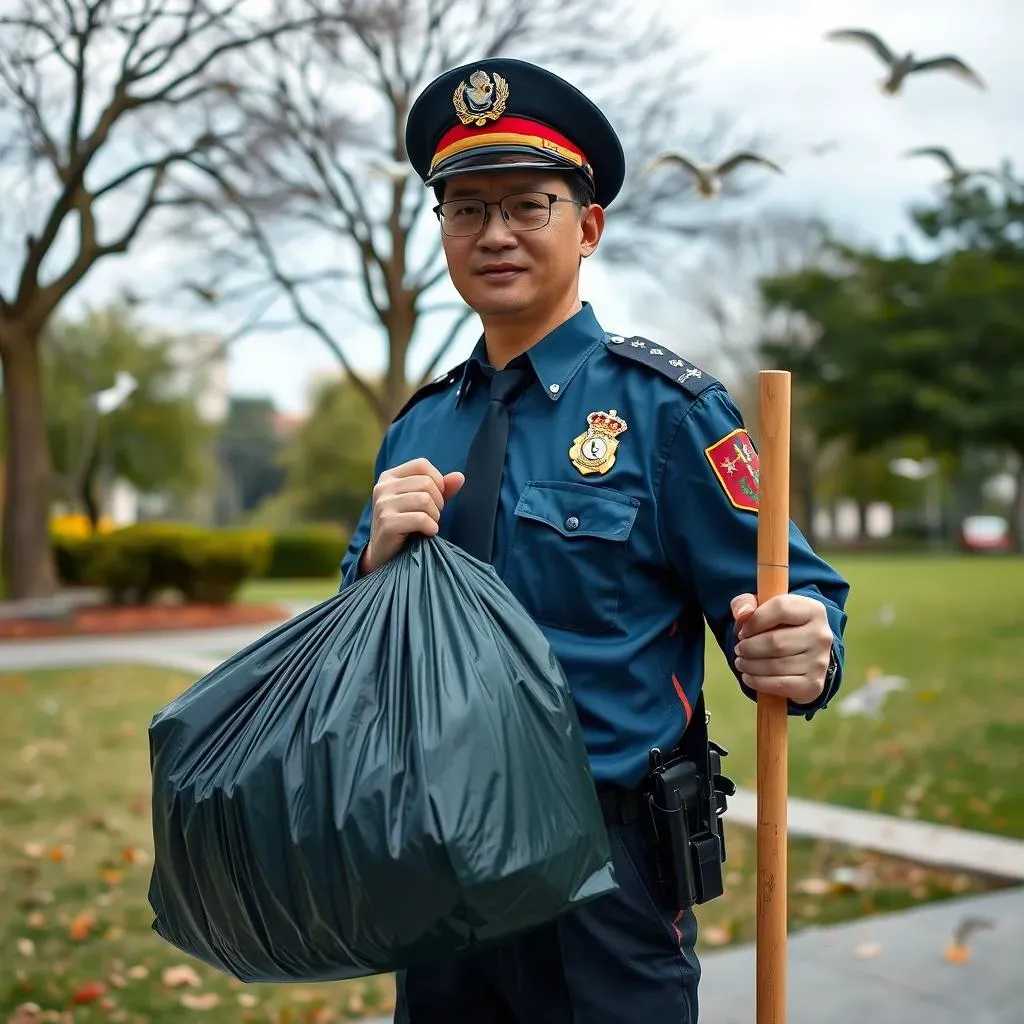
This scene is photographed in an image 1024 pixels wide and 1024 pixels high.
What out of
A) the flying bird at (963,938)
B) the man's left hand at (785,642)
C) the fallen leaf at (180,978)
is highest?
the man's left hand at (785,642)

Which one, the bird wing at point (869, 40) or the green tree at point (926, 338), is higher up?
the green tree at point (926, 338)

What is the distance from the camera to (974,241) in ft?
111

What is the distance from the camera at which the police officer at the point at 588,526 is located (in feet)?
5.60

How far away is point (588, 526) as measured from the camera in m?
1.74

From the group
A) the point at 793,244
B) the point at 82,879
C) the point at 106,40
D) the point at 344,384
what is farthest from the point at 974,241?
the point at 82,879

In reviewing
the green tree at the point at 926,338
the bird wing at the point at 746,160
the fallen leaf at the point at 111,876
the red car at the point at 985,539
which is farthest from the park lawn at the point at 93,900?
the red car at the point at 985,539

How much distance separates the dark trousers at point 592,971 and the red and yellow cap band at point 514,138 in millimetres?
956

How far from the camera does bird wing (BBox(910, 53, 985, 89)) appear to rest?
580 centimetres

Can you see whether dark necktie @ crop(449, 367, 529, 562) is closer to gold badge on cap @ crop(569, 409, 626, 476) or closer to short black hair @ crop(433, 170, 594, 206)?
gold badge on cap @ crop(569, 409, 626, 476)

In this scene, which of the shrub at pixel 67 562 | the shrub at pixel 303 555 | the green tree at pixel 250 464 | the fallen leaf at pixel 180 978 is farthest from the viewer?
the green tree at pixel 250 464

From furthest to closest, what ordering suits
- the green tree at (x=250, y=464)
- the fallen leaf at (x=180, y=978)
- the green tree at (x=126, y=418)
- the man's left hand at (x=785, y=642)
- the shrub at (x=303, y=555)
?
the green tree at (x=250, y=464) → the green tree at (x=126, y=418) → the shrub at (x=303, y=555) → the fallen leaf at (x=180, y=978) → the man's left hand at (x=785, y=642)

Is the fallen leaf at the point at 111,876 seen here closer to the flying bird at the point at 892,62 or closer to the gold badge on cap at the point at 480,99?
the gold badge on cap at the point at 480,99

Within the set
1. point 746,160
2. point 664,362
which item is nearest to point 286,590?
point 746,160

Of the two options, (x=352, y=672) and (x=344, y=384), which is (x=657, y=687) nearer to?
(x=352, y=672)
